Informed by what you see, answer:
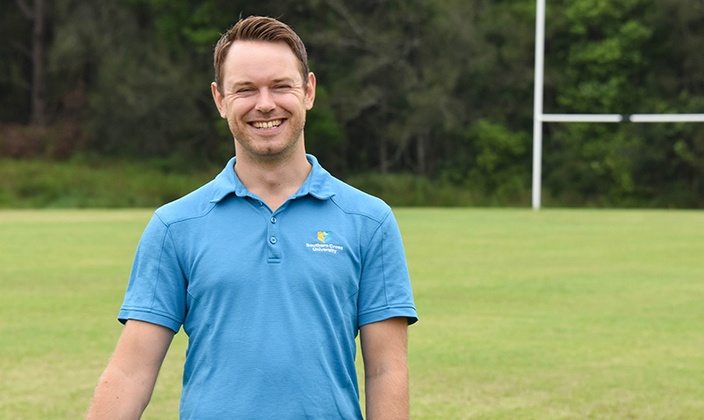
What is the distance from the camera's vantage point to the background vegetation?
41281mm

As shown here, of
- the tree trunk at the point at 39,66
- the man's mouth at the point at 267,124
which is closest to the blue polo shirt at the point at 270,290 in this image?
the man's mouth at the point at 267,124

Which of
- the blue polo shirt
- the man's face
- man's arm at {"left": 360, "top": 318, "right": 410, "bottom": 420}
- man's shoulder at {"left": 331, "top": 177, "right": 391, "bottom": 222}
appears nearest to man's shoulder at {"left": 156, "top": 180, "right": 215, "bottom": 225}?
the blue polo shirt

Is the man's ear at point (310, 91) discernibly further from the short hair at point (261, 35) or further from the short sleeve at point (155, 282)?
the short sleeve at point (155, 282)

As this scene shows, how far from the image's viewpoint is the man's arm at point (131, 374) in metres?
2.75

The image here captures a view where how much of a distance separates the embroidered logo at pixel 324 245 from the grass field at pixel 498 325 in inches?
171

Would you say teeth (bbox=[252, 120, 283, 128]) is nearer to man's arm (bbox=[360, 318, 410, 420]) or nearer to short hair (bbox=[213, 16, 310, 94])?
short hair (bbox=[213, 16, 310, 94])

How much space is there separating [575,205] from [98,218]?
17.5 m

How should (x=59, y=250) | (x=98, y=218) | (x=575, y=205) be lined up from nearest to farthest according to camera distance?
(x=59, y=250) → (x=98, y=218) → (x=575, y=205)

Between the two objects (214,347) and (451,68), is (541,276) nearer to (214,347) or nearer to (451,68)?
(214,347)

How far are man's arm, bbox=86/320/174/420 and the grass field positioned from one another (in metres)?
4.26

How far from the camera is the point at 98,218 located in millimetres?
26969

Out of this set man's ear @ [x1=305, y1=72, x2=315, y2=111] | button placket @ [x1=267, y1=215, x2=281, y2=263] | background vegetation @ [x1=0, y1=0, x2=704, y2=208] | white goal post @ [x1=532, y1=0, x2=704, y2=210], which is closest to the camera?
button placket @ [x1=267, y1=215, x2=281, y2=263]

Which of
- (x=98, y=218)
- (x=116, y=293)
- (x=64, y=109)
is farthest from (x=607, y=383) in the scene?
(x=64, y=109)

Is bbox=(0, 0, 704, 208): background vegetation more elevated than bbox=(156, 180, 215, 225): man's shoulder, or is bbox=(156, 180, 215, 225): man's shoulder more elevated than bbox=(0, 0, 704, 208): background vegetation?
bbox=(0, 0, 704, 208): background vegetation
